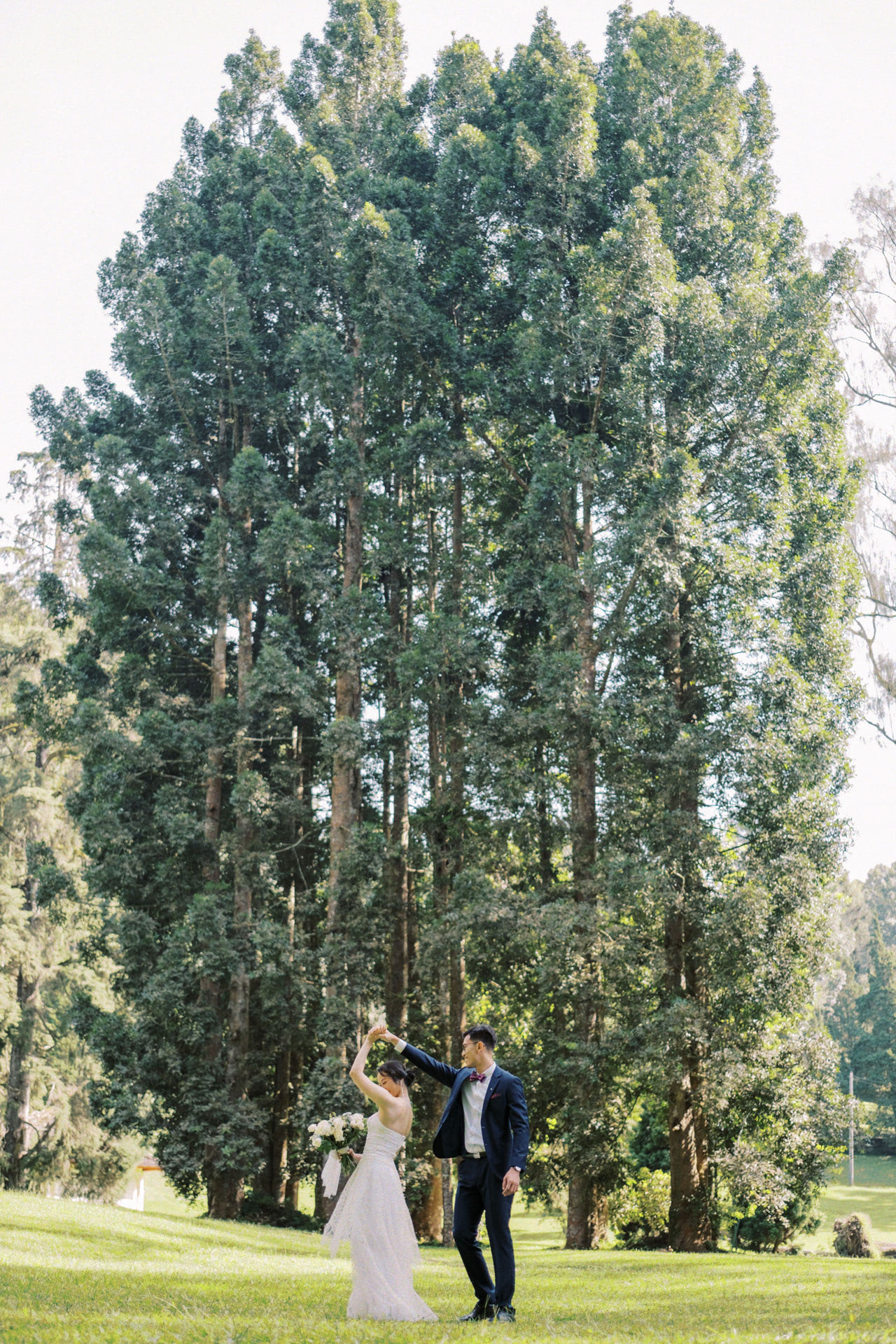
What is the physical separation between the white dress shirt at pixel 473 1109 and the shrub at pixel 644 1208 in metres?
16.1

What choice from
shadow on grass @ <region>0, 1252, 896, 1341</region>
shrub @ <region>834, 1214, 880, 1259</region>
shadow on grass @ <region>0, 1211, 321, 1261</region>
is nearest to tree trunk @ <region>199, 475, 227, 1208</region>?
shadow on grass @ <region>0, 1211, 321, 1261</region>

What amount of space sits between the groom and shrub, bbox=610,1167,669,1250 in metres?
15.7

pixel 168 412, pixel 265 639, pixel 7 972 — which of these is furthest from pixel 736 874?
pixel 7 972

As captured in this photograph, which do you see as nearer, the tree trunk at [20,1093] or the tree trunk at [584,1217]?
the tree trunk at [584,1217]

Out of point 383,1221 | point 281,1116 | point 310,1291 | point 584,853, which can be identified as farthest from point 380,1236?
point 281,1116

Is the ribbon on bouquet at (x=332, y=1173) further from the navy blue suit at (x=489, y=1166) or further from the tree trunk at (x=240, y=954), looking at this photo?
the tree trunk at (x=240, y=954)

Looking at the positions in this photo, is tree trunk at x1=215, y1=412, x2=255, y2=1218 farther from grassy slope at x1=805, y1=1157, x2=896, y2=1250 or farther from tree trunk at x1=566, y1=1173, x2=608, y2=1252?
grassy slope at x1=805, y1=1157, x2=896, y2=1250

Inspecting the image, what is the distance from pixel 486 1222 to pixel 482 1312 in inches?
22.6

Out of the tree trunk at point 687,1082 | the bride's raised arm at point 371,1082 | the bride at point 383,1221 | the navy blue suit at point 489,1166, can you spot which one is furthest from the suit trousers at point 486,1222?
the tree trunk at point 687,1082

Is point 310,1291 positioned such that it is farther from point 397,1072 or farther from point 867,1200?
point 867,1200

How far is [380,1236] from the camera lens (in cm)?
664

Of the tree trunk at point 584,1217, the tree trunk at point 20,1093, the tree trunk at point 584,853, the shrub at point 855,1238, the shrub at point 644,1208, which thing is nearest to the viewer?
the tree trunk at point 584,853

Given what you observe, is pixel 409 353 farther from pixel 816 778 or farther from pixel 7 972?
pixel 7 972

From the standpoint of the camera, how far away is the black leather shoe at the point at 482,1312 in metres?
6.40
